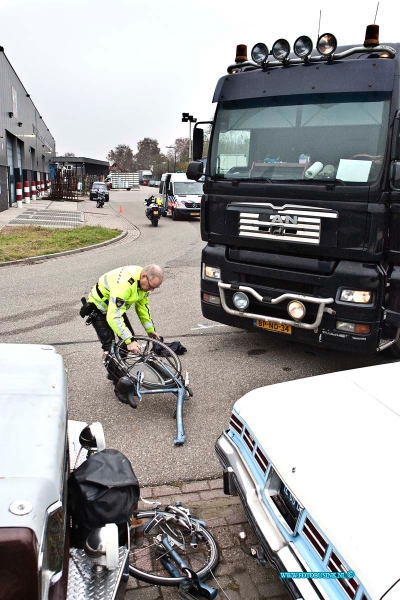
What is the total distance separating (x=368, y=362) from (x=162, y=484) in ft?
11.8

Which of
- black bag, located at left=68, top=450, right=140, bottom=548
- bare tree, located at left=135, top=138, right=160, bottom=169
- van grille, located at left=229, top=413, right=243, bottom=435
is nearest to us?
black bag, located at left=68, top=450, right=140, bottom=548

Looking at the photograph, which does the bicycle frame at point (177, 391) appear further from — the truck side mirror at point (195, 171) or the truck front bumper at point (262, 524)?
the truck side mirror at point (195, 171)

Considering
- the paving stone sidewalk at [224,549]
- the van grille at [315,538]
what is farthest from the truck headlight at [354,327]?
the van grille at [315,538]

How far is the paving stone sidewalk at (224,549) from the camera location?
9.66ft

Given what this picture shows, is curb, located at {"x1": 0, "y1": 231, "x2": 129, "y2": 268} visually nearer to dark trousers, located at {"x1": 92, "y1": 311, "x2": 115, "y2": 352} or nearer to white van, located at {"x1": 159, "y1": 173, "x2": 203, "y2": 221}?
white van, located at {"x1": 159, "y1": 173, "x2": 203, "y2": 221}

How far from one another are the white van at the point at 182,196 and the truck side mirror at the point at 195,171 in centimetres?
1948

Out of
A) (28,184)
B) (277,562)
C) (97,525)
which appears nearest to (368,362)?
(277,562)

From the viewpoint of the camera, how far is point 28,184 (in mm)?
36375

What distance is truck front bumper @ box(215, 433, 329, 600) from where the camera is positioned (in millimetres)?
2195

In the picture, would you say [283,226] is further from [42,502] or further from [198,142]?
[42,502]

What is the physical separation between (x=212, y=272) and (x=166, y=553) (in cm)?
382

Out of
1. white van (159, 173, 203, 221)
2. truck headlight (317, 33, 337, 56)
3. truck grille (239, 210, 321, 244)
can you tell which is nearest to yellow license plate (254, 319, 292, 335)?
truck grille (239, 210, 321, 244)

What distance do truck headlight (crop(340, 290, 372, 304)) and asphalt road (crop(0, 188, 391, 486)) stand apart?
108 cm

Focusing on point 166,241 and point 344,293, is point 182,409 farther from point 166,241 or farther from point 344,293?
point 166,241
